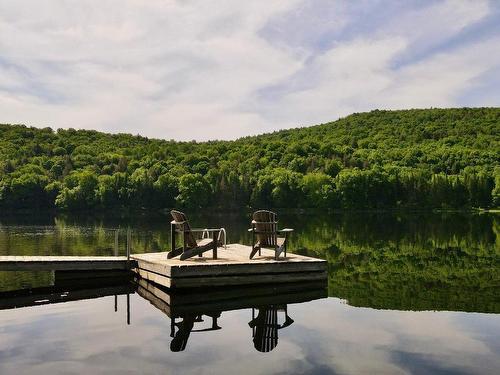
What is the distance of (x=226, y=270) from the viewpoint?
1447 cm

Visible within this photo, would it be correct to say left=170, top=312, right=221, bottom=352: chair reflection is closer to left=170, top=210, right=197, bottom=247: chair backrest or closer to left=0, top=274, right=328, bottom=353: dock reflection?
left=0, top=274, right=328, bottom=353: dock reflection

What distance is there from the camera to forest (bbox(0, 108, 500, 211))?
109312 mm

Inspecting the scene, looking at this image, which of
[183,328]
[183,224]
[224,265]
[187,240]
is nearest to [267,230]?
[224,265]

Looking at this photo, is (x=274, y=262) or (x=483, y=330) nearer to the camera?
(x=483, y=330)

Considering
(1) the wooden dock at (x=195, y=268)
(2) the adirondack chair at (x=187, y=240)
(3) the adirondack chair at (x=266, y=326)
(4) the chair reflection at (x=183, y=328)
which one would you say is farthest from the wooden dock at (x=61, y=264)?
(3) the adirondack chair at (x=266, y=326)

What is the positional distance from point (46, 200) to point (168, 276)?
11201 cm

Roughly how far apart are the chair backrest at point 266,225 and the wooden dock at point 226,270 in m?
0.59

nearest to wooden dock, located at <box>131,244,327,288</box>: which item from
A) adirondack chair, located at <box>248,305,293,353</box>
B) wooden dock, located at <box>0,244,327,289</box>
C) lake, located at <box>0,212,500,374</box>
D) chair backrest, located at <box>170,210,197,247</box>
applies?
wooden dock, located at <box>0,244,327,289</box>

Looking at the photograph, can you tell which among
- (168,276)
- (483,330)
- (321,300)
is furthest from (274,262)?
(483,330)

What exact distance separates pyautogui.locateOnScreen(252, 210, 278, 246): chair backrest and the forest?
311 ft

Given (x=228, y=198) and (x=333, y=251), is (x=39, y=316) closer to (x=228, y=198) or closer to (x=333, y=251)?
(x=333, y=251)

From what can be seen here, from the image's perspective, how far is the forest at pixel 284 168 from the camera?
A: 109 m

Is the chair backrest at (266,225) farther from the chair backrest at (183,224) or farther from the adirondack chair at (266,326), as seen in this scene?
the adirondack chair at (266,326)

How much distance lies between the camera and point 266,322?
37.7 ft
